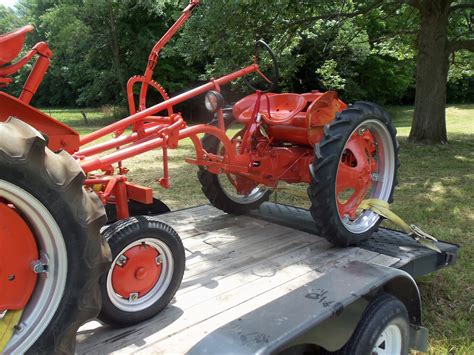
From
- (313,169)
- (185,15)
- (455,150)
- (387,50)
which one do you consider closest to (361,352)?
(313,169)

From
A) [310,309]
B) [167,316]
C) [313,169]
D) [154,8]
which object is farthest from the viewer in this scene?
[154,8]

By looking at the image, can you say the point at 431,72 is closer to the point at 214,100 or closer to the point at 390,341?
the point at 214,100

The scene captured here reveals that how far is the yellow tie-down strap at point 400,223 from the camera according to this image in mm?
3018

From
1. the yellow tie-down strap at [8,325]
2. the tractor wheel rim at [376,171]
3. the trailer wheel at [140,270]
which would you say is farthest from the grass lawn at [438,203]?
the yellow tie-down strap at [8,325]

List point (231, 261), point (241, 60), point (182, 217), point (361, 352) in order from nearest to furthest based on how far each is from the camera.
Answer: point (361, 352), point (231, 261), point (182, 217), point (241, 60)

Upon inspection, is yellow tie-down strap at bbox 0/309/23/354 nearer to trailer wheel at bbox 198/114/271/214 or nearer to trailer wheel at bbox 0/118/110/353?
trailer wheel at bbox 0/118/110/353

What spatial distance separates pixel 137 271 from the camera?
2.24 metres

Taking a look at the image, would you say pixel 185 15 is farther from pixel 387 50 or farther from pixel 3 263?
pixel 387 50

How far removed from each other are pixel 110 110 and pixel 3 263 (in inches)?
911

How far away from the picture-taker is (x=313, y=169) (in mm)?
3086

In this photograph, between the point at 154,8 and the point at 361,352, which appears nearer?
the point at 361,352

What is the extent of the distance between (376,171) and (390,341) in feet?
6.00

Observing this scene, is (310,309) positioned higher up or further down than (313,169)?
further down

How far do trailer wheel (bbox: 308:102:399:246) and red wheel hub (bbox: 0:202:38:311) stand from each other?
1942mm
